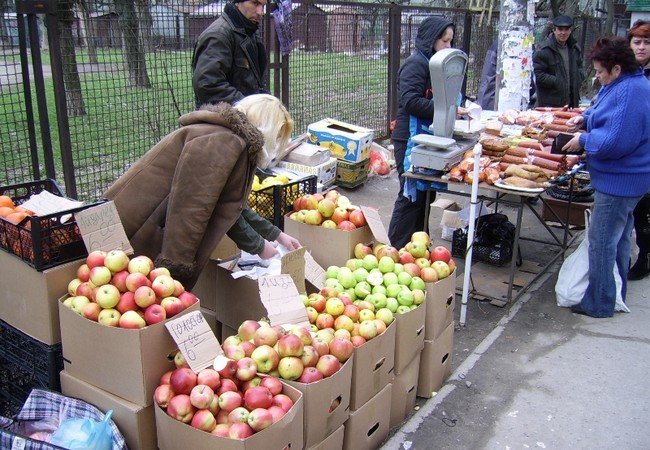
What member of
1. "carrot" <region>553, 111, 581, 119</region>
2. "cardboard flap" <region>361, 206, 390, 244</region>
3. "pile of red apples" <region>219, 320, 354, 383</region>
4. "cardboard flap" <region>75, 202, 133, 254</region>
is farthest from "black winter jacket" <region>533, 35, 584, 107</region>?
"cardboard flap" <region>75, 202, 133, 254</region>

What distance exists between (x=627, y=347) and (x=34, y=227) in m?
4.14

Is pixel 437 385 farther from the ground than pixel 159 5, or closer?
closer

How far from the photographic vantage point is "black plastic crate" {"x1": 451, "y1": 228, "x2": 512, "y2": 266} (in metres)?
6.09

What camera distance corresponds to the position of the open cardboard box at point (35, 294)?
290cm

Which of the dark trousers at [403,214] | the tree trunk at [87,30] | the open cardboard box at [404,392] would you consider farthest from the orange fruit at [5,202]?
the dark trousers at [403,214]

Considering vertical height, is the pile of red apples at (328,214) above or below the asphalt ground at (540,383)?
above

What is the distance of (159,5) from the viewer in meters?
→ 6.00

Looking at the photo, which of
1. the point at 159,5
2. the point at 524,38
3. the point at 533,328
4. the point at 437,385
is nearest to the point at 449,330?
the point at 437,385

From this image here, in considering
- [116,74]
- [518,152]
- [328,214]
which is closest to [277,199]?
[328,214]

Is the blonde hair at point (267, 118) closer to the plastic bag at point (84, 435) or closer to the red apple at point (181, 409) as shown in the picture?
the red apple at point (181, 409)

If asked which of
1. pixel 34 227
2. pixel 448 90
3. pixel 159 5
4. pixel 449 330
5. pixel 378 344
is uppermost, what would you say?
pixel 159 5

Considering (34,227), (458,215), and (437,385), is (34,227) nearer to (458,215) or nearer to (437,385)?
(437,385)

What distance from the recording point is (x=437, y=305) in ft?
12.6

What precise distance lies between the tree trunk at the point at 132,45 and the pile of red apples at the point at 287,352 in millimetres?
3805
